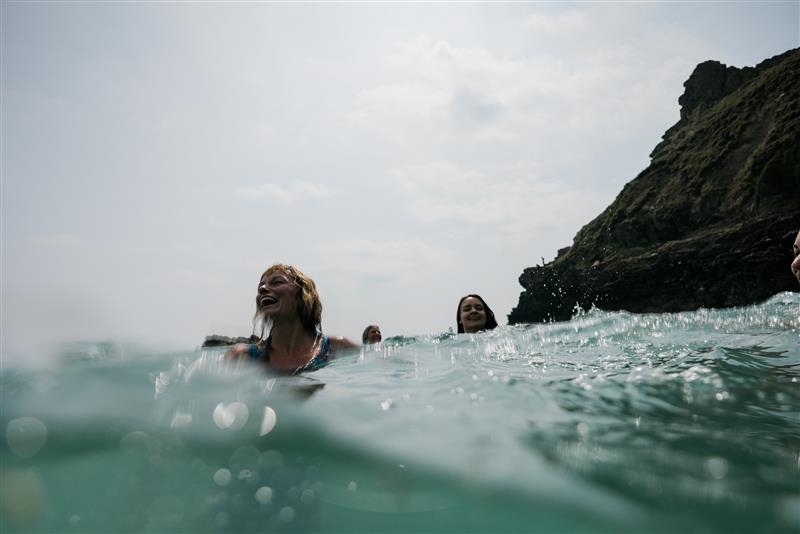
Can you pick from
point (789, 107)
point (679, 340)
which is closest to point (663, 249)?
point (789, 107)

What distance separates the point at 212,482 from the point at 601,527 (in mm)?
1630

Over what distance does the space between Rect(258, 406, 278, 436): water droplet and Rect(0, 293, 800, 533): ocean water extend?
1cm

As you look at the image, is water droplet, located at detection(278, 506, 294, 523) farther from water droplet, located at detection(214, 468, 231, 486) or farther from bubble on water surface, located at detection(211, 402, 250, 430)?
bubble on water surface, located at detection(211, 402, 250, 430)

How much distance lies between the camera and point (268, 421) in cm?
243

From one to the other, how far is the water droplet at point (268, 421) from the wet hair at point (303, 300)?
2045mm

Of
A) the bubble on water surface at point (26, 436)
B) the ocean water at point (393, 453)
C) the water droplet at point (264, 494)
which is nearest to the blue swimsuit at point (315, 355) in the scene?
the ocean water at point (393, 453)

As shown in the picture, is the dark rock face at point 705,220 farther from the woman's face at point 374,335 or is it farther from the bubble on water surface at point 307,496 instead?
the bubble on water surface at point 307,496

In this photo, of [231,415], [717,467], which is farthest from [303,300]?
[717,467]

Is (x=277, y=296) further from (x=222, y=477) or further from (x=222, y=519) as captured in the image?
(x=222, y=519)

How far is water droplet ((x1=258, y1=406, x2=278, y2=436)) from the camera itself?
2.34m

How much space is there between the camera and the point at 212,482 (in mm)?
1974

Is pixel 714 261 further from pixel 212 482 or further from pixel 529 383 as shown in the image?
pixel 212 482

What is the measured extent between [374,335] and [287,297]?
176 inches

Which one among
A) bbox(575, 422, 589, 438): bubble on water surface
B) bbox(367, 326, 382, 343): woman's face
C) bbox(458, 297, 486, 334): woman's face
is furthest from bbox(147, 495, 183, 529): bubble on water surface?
bbox(367, 326, 382, 343): woman's face
